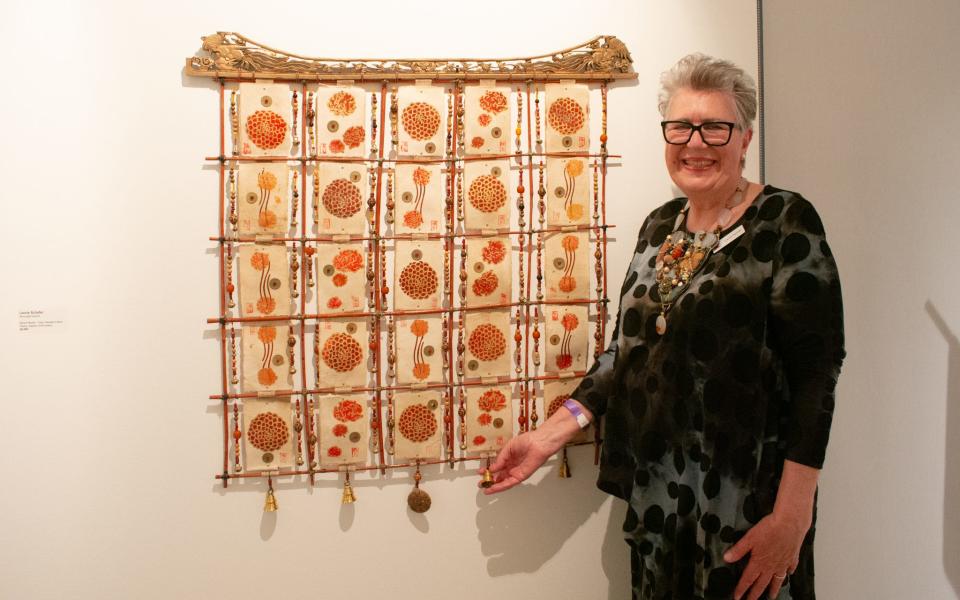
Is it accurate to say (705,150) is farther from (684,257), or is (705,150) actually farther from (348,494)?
(348,494)

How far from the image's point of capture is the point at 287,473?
155cm

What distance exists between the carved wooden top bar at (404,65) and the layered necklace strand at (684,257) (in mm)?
488

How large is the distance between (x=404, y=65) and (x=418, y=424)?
0.85m

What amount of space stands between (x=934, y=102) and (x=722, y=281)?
2.07 ft

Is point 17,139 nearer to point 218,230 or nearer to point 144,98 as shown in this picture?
point 144,98

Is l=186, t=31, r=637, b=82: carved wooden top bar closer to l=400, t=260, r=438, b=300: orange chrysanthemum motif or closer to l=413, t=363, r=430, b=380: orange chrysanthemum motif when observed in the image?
l=400, t=260, r=438, b=300: orange chrysanthemum motif

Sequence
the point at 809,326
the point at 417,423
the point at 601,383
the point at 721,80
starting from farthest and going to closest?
the point at 417,423, the point at 601,383, the point at 721,80, the point at 809,326

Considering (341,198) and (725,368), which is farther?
(341,198)

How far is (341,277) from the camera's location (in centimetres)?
152

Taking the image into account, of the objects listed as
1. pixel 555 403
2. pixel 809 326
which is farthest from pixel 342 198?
pixel 809 326

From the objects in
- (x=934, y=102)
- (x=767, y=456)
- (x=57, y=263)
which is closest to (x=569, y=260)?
(x=767, y=456)

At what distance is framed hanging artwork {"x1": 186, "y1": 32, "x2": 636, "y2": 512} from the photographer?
4.92ft

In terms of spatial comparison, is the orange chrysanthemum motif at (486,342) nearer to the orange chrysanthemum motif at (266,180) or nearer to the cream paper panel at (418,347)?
the cream paper panel at (418,347)

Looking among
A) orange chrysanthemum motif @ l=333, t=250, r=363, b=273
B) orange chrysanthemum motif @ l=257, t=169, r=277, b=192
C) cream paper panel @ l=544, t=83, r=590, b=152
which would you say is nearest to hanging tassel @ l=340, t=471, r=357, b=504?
orange chrysanthemum motif @ l=333, t=250, r=363, b=273
